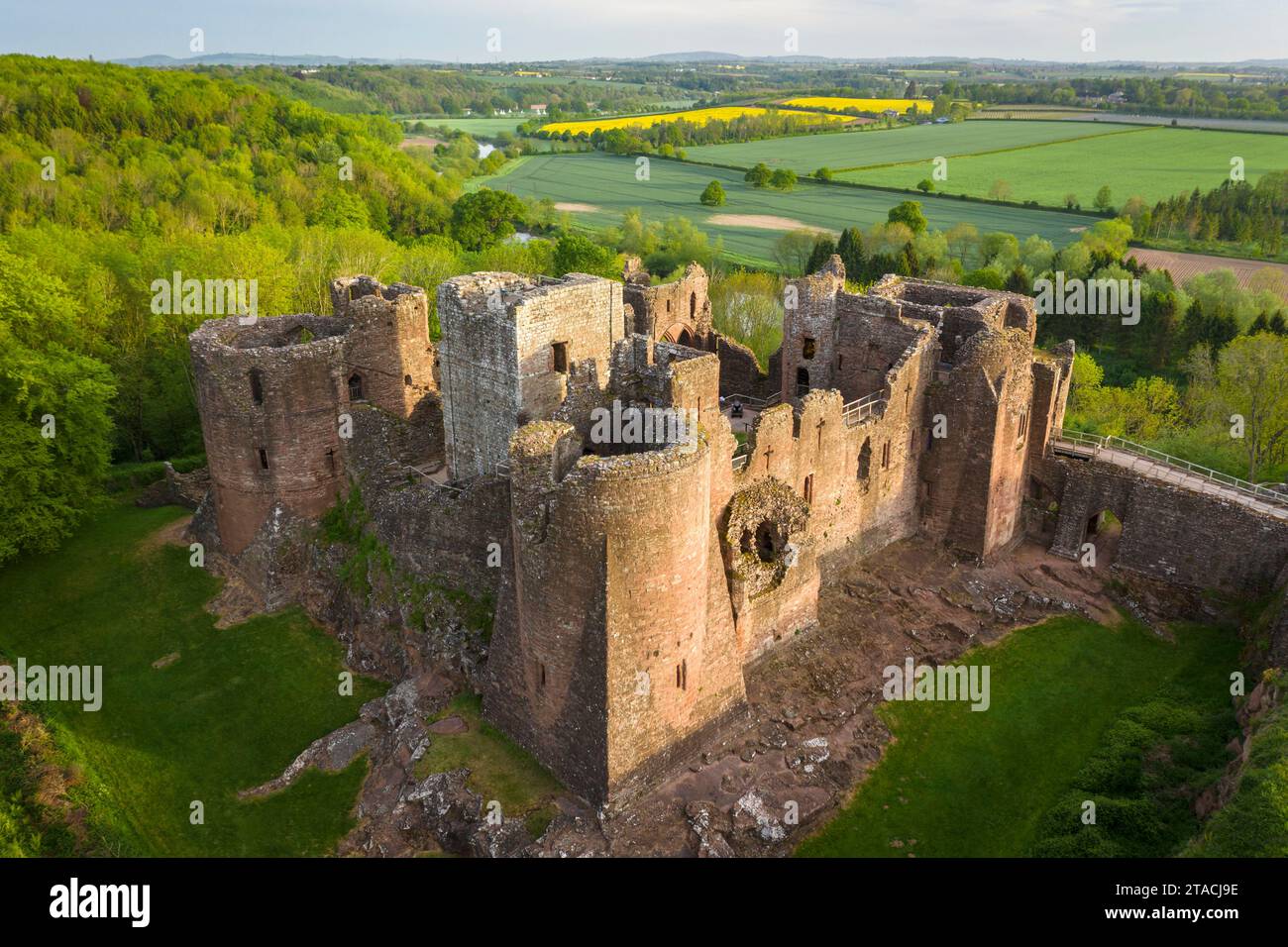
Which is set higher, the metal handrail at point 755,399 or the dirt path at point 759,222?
the dirt path at point 759,222

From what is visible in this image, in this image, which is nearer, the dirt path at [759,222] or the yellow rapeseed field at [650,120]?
the dirt path at [759,222]

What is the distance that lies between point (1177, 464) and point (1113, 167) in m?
77.7

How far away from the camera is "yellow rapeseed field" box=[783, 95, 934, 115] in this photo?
153 m

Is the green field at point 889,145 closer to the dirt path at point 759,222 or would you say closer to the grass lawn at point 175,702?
the dirt path at point 759,222

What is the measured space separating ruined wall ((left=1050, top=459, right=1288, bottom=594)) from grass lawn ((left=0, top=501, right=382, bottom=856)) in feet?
72.3

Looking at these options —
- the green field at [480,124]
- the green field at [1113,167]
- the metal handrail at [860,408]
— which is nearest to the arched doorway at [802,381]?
the metal handrail at [860,408]

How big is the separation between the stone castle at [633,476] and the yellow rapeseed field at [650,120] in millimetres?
104113

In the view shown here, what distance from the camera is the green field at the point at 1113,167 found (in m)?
85.4

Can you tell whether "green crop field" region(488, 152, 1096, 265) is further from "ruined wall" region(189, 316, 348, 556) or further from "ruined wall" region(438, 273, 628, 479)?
"ruined wall" region(189, 316, 348, 556)

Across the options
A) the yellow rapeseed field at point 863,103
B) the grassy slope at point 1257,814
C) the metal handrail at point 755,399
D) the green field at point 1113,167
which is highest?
the yellow rapeseed field at point 863,103

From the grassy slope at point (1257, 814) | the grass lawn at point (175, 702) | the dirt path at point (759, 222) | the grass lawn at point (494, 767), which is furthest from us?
the dirt path at point (759, 222)

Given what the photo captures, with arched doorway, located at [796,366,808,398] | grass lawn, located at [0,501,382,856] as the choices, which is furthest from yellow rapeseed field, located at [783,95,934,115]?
grass lawn, located at [0,501,382,856]

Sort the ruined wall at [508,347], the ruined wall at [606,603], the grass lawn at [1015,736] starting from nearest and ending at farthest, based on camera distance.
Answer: the ruined wall at [606,603]
the grass lawn at [1015,736]
the ruined wall at [508,347]

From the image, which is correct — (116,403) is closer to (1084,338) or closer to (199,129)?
(199,129)
